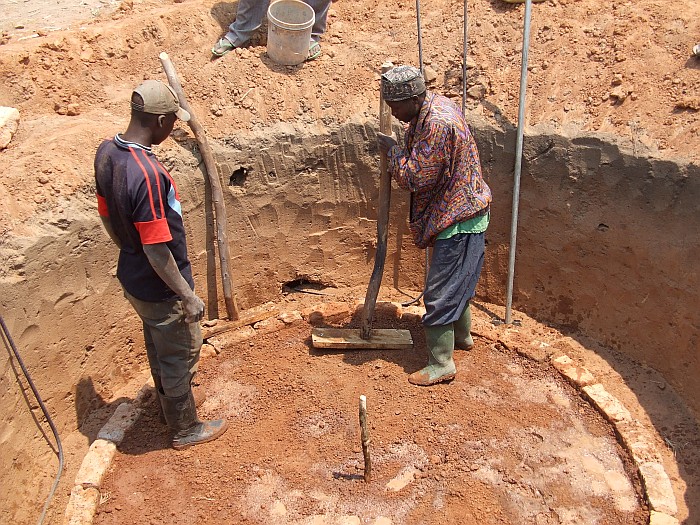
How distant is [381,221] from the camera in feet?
15.1

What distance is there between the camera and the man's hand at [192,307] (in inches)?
138

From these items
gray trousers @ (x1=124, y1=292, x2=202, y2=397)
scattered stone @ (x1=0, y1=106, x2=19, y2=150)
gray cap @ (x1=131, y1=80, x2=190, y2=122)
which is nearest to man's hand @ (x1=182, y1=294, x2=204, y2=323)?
gray trousers @ (x1=124, y1=292, x2=202, y2=397)

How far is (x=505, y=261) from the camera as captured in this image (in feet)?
17.7

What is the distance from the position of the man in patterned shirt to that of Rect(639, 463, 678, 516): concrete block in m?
1.31

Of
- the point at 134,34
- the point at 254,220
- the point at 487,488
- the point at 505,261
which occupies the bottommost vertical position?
the point at 487,488

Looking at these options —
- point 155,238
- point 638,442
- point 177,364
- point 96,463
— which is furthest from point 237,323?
point 638,442

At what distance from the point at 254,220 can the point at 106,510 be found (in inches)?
94.2

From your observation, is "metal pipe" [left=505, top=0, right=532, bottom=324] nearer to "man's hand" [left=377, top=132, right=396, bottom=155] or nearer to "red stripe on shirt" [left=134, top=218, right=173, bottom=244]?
"man's hand" [left=377, top=132, right=396, bottom=155]

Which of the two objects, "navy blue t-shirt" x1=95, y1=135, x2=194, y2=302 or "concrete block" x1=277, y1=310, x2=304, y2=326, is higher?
"navy blue t-shirt" x1=95, y1=135, x2=194, y2=302

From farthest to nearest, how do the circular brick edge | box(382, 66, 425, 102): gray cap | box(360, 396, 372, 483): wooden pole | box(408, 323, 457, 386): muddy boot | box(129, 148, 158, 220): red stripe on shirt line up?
box(408, 323, 457, 386): muddy boot < box(382, 66, 425, 102): gray cap < the circular brick edge < box(360, 396, 372, 483): wooden pole < box(129, 148, 158, 220): red stripe on shirt

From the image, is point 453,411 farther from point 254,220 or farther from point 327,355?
point 254,220

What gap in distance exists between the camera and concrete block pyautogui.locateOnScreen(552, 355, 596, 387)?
4523mm

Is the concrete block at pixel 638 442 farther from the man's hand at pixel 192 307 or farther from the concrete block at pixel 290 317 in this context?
the man's hand at pixel 192 307

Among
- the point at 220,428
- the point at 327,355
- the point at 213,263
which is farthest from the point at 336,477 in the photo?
the point at 213,263
